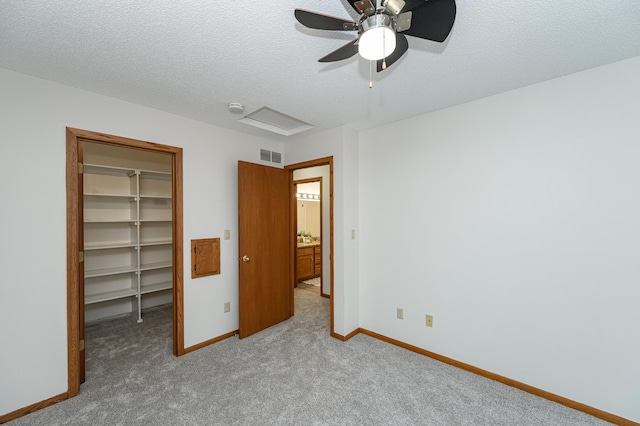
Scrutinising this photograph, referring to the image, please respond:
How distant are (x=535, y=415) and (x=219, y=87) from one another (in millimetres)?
3489

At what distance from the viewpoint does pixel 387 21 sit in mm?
1189

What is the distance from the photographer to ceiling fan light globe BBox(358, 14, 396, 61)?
117cm

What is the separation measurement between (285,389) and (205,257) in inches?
63.1

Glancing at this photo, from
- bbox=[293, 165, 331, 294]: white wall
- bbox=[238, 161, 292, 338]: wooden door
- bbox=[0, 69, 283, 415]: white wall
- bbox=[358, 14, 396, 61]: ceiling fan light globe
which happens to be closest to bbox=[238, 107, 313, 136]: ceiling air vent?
bbox=[238, 161, 292, 338]: wooden door

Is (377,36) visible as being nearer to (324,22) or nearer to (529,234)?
(324,22)

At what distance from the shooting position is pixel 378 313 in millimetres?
3221

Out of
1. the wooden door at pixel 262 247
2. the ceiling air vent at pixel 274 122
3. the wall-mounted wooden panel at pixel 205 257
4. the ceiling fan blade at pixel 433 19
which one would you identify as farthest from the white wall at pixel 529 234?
the wall-mounted wooden panel at pixel 205 257

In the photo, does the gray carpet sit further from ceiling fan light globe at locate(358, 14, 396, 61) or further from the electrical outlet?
ceiling fan light globe at locate(358, 14, 396, 61)

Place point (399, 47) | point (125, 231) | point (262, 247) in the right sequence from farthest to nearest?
1. point (125, 231)
2. point (262, 247)
3. point (399, 47)

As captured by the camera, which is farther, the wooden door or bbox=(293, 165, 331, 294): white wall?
bbox=(293, 165, 331, 294): white wall

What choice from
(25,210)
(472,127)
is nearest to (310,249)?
(472,127)

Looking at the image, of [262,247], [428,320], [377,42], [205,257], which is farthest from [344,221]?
[377,42]

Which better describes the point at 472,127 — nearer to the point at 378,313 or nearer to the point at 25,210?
the point at 378,313

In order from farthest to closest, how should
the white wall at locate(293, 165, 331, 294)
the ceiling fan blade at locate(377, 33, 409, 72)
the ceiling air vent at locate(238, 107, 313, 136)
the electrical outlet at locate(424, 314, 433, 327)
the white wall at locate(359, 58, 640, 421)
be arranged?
the white wall at locate(293, 165, 331, 294) → the ceiling air vent at locate(238, 107, 313, 136) → the electrical outlet at locate(424, 314, 433, 327) → the white wall at locate(359, 58, 640, 421) → the ceiling fan blade at locate(377, 33, 409, 72)
